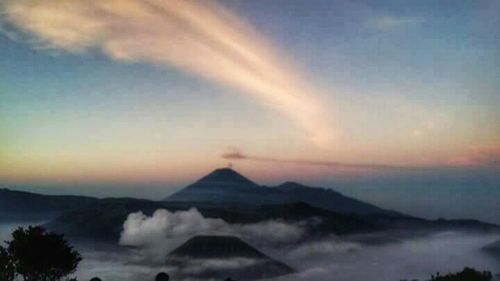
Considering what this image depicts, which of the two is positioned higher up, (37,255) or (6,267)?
(37,255)

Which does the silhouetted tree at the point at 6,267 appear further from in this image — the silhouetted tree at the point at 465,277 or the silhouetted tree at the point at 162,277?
the silhouetted tree at the point at 465,277

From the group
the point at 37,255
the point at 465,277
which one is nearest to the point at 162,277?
the point at 37,255

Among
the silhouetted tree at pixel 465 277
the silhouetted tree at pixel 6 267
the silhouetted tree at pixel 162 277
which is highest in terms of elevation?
the silhouetted tree at pixel 162 277

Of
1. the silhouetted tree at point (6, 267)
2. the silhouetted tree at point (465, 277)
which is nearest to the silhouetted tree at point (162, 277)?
the silhouetted tree at point (6, 267)

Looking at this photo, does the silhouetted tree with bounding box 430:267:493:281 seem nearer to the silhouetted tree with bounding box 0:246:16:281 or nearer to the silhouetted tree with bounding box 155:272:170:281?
the silhouetted tree with bounding box 155:272:170:281

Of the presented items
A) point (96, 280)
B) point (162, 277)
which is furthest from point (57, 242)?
point (162, 277)

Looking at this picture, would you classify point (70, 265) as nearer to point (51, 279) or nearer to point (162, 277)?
point (51, 279)

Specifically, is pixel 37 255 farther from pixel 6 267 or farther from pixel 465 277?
pixel 465 277
